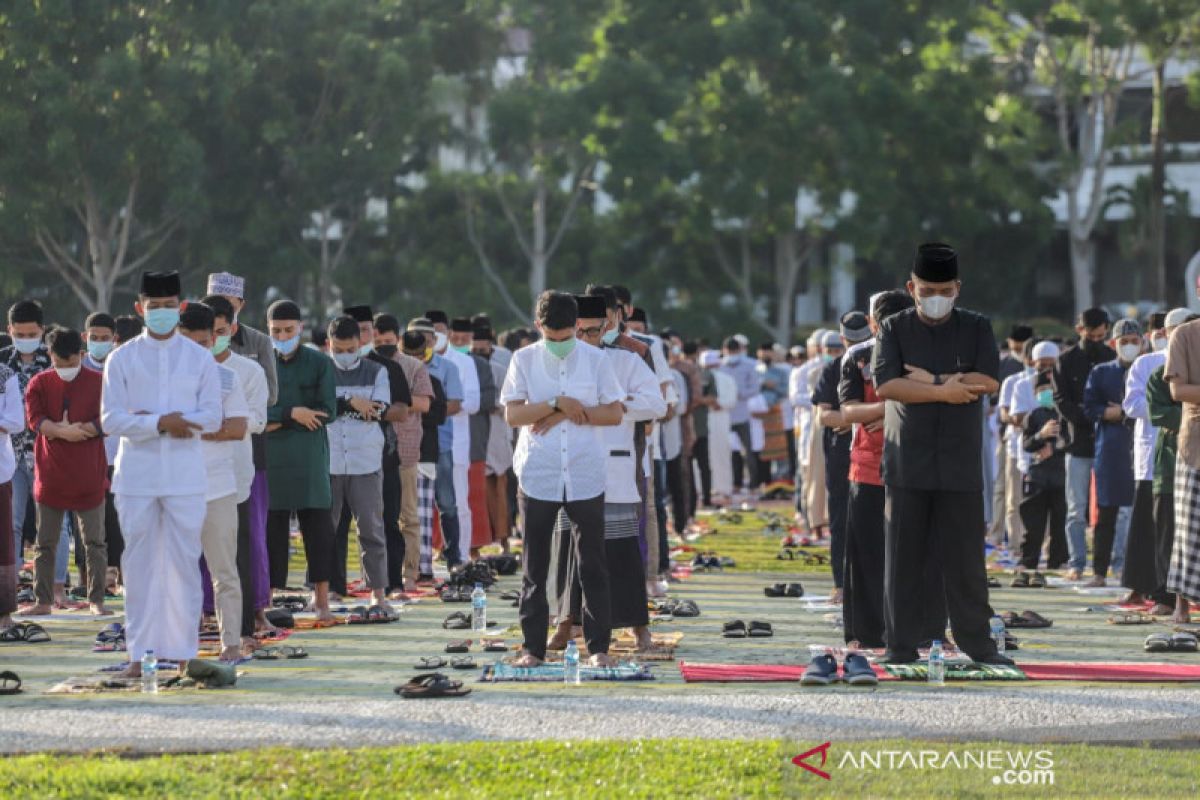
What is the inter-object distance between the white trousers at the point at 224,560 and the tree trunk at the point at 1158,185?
44076mm

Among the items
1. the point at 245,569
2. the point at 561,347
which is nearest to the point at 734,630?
the point at 561,347

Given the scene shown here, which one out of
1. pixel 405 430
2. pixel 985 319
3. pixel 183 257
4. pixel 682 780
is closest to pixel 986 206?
pixel 183 257

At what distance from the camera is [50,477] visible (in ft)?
49.3

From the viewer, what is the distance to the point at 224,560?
12180 millimetres

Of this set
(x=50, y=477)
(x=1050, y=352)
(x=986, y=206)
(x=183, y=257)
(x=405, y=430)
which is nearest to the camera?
(x=50, y=477)

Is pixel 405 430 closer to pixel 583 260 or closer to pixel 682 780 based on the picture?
pixel 682 780

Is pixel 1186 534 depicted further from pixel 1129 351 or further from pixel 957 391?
pixel 1129 351

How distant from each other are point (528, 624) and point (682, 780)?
131 inches

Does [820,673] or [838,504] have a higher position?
[838,504]

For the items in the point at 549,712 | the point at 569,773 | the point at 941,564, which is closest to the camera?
the point at 569,773

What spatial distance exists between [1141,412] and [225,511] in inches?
269

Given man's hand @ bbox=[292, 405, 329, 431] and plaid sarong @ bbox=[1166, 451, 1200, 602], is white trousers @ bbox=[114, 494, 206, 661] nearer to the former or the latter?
man's hand @ bbox=[292, 405, 329, 431]

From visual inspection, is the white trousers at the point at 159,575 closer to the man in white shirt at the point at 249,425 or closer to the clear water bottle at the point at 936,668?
the man in white shirt at the point at 249,425

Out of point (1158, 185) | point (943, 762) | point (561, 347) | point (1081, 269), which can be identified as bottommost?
point (943, 762)
